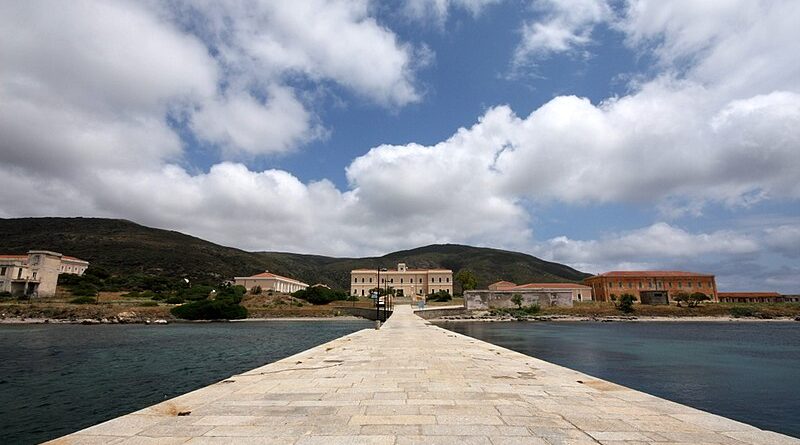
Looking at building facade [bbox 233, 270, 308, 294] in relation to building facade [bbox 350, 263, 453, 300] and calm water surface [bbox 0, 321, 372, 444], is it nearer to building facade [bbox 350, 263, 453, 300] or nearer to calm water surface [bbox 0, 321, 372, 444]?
building facade [bbox 350, 263, 453, 300]

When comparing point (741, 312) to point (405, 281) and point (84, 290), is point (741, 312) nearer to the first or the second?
point (405, 281)

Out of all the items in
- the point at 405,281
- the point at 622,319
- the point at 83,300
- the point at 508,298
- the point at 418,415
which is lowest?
the point at 622,319

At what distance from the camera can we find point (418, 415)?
5.91 m

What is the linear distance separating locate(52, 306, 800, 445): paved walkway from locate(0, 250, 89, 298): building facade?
9105cm

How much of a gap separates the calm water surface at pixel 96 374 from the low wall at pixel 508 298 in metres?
46.6

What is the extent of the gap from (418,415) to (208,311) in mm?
68064

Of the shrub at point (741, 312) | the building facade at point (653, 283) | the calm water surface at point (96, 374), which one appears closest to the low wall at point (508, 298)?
the building facade at point (653, 283)

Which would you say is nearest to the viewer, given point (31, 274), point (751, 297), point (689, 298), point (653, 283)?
point (31, 274)

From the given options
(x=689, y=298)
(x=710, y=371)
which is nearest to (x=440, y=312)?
(x=710, y=371)

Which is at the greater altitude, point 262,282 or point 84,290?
point 262,282

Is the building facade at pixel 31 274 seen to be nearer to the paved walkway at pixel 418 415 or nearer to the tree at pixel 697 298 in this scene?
the paved walkway at pixel 418 415

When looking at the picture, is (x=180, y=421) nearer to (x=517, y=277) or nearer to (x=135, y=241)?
(x=135, y=241)

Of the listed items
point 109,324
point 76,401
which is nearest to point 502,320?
point 109,324

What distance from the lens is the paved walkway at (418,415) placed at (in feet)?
16.0
